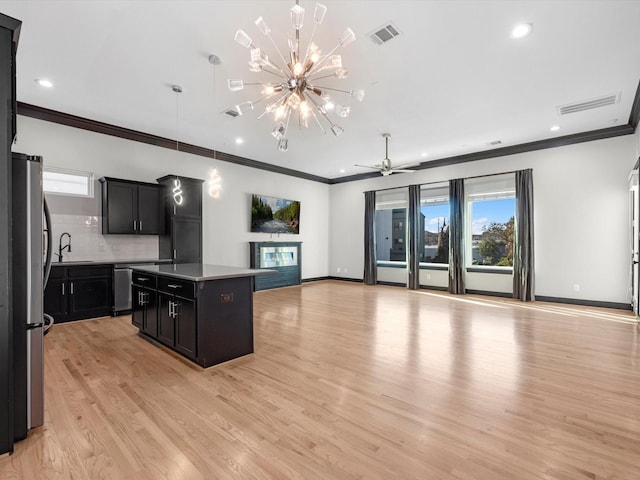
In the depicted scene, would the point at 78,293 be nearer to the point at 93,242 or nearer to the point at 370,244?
the point at 93,242

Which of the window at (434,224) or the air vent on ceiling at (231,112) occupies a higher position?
the air vent on ceiling at (231,112)

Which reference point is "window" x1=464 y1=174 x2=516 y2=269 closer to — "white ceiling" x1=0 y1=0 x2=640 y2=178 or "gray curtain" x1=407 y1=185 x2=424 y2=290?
"gray curtain" x1=407 y1=185 x2=424 y2=290

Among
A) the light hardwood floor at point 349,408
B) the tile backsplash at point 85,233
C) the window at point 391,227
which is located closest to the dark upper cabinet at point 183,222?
the tile backsplash at point 85,233

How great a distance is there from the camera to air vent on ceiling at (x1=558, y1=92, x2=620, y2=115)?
14.2 ft

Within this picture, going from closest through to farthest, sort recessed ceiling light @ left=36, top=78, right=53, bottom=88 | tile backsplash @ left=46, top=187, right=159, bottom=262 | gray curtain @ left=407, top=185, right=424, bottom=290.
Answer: recessed ceiling light @ left=36, top=78, right=53, bottom=88 → tile backsplash @ left=46, top=187, right=159, bottom=262 → gray curtain @ left=407, top=185, right=424, bottom=290

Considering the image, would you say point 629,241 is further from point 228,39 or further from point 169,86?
point 169,86

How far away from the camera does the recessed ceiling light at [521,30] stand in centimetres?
283

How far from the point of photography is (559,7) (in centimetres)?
261

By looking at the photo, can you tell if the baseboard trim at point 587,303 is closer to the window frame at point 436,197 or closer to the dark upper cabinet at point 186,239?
the window frame at point 436,197

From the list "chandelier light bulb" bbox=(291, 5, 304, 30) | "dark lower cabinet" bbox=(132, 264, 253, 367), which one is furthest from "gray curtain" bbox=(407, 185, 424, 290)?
"chandelier light bulb" bbox=(291, 5, 304, 30)

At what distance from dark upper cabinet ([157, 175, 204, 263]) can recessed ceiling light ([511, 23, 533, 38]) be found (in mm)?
5195

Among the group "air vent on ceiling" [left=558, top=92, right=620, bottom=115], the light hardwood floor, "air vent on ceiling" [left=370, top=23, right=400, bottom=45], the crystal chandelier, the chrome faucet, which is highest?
"air vent on ceiling" [left=558, top=92, right=620, bottom=115]

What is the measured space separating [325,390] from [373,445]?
0.75 meters

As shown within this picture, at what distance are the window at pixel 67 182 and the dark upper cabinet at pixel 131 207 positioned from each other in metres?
0.23
